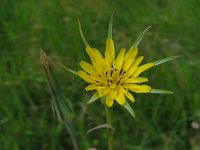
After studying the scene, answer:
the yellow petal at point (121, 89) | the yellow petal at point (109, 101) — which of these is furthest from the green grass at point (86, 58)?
the yellow petal at point (109, 101)

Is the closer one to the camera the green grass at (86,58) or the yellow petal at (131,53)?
the yellow petal at (131,53)

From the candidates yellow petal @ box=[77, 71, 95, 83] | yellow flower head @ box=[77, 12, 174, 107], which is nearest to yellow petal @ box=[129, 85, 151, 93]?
yellow flower head @ box=[77, 12, 174, 107]

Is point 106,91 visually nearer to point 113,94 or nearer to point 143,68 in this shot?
point 113,94

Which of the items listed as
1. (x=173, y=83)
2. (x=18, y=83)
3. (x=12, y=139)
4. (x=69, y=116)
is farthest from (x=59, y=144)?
(x=69, y=116)

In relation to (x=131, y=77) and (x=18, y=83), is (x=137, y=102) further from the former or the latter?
(x=131, y=77)

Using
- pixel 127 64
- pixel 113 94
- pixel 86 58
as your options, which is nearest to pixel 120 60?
pixel 127 64

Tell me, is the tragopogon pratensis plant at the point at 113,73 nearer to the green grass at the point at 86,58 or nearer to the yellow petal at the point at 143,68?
the yellow petal at the point at 143,68
